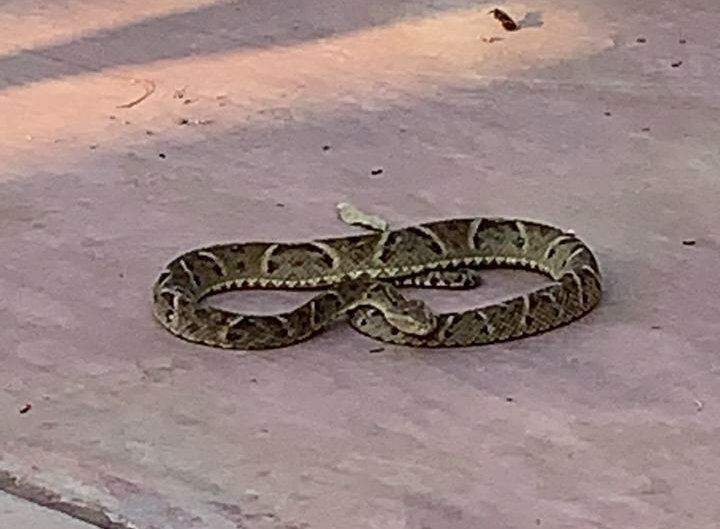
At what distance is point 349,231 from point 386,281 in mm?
419

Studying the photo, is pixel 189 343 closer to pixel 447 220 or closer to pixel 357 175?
pixel 447 220

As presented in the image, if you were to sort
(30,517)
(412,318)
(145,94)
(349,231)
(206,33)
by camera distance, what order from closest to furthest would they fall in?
(30,517) < (412,318) < (349,231) < (145,94) < (206,33)

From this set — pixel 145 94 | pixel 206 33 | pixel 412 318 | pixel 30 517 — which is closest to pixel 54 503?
pixel 30 517

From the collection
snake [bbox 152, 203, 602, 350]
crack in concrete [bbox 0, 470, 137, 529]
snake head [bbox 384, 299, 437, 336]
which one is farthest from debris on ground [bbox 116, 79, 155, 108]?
crack in concrete [bbox 0, 470, 137, 529]

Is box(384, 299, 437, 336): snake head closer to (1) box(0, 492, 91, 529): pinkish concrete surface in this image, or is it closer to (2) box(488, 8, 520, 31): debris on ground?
(1) box(0, 492, 91, 529): pinkish concrete surface

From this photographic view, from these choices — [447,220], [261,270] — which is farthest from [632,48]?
[261,270]

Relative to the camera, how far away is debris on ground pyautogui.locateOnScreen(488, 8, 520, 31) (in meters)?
7.96

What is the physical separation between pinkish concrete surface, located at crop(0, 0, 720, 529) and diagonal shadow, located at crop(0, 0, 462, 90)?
0.02 meters

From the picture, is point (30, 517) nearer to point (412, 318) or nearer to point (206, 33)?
point (412, 318)

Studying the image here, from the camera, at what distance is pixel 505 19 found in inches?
316

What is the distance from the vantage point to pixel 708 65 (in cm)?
744

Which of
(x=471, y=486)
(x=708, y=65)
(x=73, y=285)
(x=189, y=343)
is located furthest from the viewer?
(x=708, y=65)

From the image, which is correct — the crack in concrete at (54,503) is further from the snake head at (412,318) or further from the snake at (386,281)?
the snake head at (412,318)

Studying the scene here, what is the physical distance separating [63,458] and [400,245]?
1.46 meters
